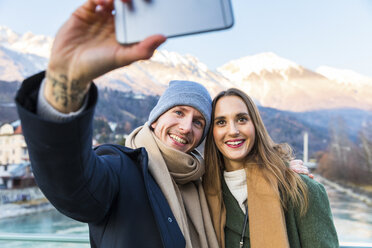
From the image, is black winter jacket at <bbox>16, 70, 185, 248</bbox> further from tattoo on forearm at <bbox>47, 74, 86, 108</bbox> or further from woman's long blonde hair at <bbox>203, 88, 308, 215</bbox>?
woman's long blonde hair at <bbox>203, 88, 308, 215</bbox>

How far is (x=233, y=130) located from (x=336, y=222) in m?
25.8

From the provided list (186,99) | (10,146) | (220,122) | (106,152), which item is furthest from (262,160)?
(10,146)

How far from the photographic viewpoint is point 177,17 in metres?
0.52

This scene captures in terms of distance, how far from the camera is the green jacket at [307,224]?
1.29 meters

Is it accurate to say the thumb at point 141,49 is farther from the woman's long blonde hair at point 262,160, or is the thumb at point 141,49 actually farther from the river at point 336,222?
the river at point 336,222

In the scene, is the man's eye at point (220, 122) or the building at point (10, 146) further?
the building at point (10, 146)

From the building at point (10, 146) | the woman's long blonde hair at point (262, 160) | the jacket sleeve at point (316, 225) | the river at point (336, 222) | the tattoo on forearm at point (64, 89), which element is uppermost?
the tattoo on forearm at point (64, 89)

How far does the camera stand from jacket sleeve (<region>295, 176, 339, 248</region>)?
1.28m

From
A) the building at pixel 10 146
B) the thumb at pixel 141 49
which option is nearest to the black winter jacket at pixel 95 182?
the thumb at pixel 141 49

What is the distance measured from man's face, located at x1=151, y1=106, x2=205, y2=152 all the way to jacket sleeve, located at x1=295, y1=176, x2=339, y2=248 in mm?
550

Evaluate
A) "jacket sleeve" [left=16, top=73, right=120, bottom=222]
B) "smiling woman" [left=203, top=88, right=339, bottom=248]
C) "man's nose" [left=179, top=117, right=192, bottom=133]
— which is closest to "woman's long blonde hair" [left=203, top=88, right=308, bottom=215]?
"smiling woman" [left=203, top=88, right=339, bottom=248]

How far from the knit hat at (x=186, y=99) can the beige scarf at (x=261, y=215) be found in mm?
326

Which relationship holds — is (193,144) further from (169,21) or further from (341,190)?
(341,190)

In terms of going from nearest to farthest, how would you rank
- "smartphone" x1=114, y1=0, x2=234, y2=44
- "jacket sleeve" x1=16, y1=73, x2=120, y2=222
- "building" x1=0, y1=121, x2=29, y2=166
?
"smartphone" x1=114, y1=0, x2=234, y2=44
"jacket sleeve" x1=16, y1=73, x2=120, y2=222
"building" x1=0, y1=121, x2=29, y2=166
